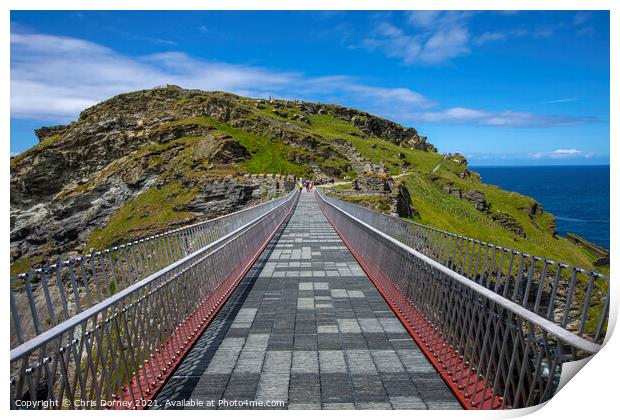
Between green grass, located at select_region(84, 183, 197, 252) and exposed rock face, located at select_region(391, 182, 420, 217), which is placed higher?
exposed rock face, located at select_region(391, 182, 420, 217)

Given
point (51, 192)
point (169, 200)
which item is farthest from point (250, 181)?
A: point (51, 192)

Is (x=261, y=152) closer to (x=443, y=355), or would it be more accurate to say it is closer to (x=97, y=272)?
(x=97, y=272)

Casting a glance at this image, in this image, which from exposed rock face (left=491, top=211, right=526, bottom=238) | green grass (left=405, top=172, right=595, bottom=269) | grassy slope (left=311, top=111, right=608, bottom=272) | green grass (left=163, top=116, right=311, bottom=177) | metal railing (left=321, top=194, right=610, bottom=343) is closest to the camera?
metal railing (left=321, top=194, right=610, bottom=343)

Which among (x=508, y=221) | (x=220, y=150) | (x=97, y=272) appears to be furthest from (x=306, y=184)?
(x=97, y=272)

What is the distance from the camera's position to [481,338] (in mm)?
4391

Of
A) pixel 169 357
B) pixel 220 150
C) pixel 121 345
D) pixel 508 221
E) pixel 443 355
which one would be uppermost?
pixel 220 150

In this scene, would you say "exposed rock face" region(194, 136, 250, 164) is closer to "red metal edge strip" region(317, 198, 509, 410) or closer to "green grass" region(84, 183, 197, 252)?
"green grass" region(84, 183, 197, 252)

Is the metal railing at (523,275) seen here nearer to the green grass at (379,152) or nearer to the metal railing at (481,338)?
the metal railing at (481,338)

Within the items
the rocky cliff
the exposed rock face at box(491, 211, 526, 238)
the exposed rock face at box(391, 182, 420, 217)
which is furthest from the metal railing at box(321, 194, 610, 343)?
the exposed rock face at box(491, 211, 526, 238)

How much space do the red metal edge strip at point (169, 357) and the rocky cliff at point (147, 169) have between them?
31.1 m

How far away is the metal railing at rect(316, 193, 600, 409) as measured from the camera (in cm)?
325

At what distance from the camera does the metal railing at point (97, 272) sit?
3.38 m

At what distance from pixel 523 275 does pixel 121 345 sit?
4305 millimetres

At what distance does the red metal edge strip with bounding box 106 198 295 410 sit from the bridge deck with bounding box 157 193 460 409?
0.33ft
